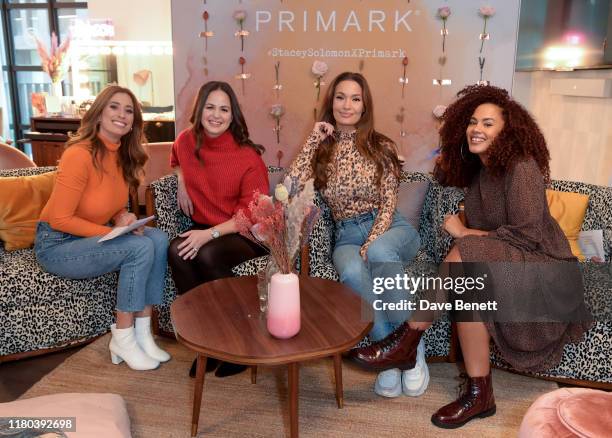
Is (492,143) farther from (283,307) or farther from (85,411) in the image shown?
(85,411)

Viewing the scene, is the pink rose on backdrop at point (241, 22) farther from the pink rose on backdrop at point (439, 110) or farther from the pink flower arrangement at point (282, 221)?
the pink flower arrangement at point (282, 221)

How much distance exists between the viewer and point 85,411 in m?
1.76

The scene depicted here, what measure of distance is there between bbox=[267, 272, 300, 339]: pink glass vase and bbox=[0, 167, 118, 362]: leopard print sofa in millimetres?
1214

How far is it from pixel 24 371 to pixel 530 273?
211cm

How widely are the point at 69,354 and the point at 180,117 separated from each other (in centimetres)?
163

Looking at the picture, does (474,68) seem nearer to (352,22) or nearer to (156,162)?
(352,22)

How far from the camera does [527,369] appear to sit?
213 cm

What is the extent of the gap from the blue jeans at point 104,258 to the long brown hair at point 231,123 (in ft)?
1.81

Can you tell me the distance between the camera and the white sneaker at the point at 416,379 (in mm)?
2182

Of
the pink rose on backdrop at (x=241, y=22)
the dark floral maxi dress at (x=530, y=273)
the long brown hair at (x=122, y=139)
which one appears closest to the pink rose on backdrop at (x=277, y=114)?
the pink rose on backdrop at (x=241, y=22)

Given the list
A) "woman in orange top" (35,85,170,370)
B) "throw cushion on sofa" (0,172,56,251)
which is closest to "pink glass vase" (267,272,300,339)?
"woman in orange top" (35,85,170,370)

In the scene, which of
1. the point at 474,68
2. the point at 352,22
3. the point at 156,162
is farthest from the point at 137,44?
the point at 474,68

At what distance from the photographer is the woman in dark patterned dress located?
2004mm

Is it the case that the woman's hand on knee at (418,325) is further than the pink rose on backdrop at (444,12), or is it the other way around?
the pink rose on backdrop at (444,12)
